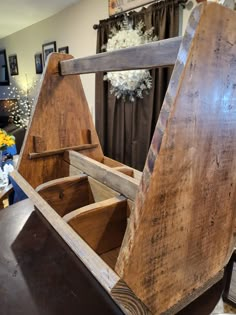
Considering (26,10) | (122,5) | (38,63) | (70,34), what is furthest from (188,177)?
(38,63)

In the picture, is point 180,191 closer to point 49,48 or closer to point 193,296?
point 193,296

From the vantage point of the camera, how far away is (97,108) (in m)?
2.72

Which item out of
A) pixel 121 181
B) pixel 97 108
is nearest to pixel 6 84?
pixel 97 108

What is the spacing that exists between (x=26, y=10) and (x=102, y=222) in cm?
360

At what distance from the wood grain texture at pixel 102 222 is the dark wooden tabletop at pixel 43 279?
8 centimetres

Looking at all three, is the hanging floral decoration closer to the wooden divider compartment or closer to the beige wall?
the beige wall

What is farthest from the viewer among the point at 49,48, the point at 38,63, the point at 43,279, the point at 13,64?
the point at 13,64

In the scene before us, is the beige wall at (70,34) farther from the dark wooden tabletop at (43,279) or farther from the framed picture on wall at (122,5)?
the dark wooden tabletop at (43,279)

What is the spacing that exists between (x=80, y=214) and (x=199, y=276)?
29cm

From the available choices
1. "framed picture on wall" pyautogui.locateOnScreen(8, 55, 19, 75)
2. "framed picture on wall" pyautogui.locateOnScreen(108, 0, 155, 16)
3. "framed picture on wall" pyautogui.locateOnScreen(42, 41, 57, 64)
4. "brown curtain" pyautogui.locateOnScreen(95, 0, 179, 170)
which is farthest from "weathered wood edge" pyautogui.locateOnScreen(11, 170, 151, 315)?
"framed picture on wall" pyautogui.locateOnScreen(8, 55, 19, 75)

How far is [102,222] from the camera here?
618mm

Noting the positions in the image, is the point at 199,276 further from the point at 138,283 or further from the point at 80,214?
the point at 80,214

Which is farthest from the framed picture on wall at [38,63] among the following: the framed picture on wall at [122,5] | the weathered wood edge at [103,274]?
the weathered wood edge at [103,274]

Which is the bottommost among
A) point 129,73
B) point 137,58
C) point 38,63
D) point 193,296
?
point 193,296
